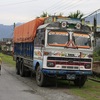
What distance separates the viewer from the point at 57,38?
53.9 ft

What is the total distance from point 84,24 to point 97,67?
19.1 ft

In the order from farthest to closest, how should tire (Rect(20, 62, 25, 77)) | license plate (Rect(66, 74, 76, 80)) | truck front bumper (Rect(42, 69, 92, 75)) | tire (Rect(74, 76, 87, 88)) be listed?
1. tire (Rect(20, 62, 25, 77))
2. tire (Rect(74, 76, 87, 88))
3. license plate (Rect(66, 74, 76, 80))
4. truck front bumper (Rect(42, 69, 92, 75))

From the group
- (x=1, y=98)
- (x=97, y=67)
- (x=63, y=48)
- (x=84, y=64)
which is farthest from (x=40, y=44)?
(x=97, y=67)

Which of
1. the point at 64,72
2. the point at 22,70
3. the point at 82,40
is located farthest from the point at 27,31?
the point at 64,72

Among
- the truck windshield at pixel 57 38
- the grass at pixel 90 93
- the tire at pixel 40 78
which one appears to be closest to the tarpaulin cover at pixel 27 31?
the tire at pixel 40 78

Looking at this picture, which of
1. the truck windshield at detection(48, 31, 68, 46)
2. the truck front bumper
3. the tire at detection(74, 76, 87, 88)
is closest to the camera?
the truck front bumper

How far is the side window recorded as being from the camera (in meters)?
16.6

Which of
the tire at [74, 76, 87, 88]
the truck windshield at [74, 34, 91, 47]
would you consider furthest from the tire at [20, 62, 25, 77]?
the truck windshield at [74, 34, 91, 47]

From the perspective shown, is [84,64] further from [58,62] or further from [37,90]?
[37,90]

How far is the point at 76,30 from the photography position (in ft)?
55.5

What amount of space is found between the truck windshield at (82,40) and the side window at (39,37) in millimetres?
1521

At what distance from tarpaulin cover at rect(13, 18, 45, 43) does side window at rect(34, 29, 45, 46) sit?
0.62 metres

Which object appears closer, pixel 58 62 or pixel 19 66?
pixel 58 62

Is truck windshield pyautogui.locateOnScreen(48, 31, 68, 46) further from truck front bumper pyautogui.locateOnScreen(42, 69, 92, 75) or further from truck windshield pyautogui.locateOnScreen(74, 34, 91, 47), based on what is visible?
truck front bumper pyautogui.locateOnScreen(42, 69, 92, 75)
